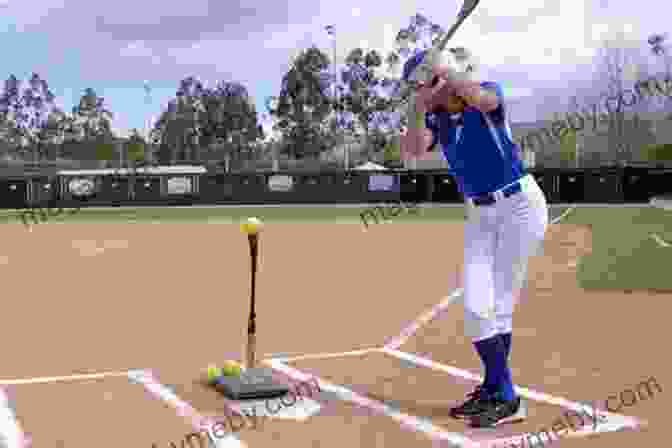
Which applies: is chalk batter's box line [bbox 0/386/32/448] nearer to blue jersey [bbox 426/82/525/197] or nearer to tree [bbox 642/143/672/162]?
blue jersey [bbox 426/82/525/197]

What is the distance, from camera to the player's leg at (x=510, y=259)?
5117 mm

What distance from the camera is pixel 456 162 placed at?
5.32 m

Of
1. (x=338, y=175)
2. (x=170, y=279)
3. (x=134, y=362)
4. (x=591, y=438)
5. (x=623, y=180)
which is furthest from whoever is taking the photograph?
(x=338, y=175)

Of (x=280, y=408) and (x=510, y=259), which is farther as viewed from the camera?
(x=280, y=408)

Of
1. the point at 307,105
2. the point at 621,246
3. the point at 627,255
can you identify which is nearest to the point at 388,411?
the point at 627,255

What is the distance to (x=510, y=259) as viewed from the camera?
5.19m

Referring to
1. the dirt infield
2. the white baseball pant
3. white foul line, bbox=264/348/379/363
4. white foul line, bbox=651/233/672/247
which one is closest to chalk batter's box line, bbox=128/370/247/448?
the dirt infield

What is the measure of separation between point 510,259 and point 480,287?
0.84ft

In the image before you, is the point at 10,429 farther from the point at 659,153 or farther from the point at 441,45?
the point at 659,153

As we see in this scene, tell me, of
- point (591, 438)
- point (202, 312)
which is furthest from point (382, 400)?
point (202, 312)

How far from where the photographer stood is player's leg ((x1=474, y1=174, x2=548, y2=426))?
Result: 5.12m

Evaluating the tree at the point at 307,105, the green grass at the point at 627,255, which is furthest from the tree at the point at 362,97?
the green grass at the point at 627,255

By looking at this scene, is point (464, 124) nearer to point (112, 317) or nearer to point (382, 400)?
point (382, 400)

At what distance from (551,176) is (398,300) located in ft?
101
